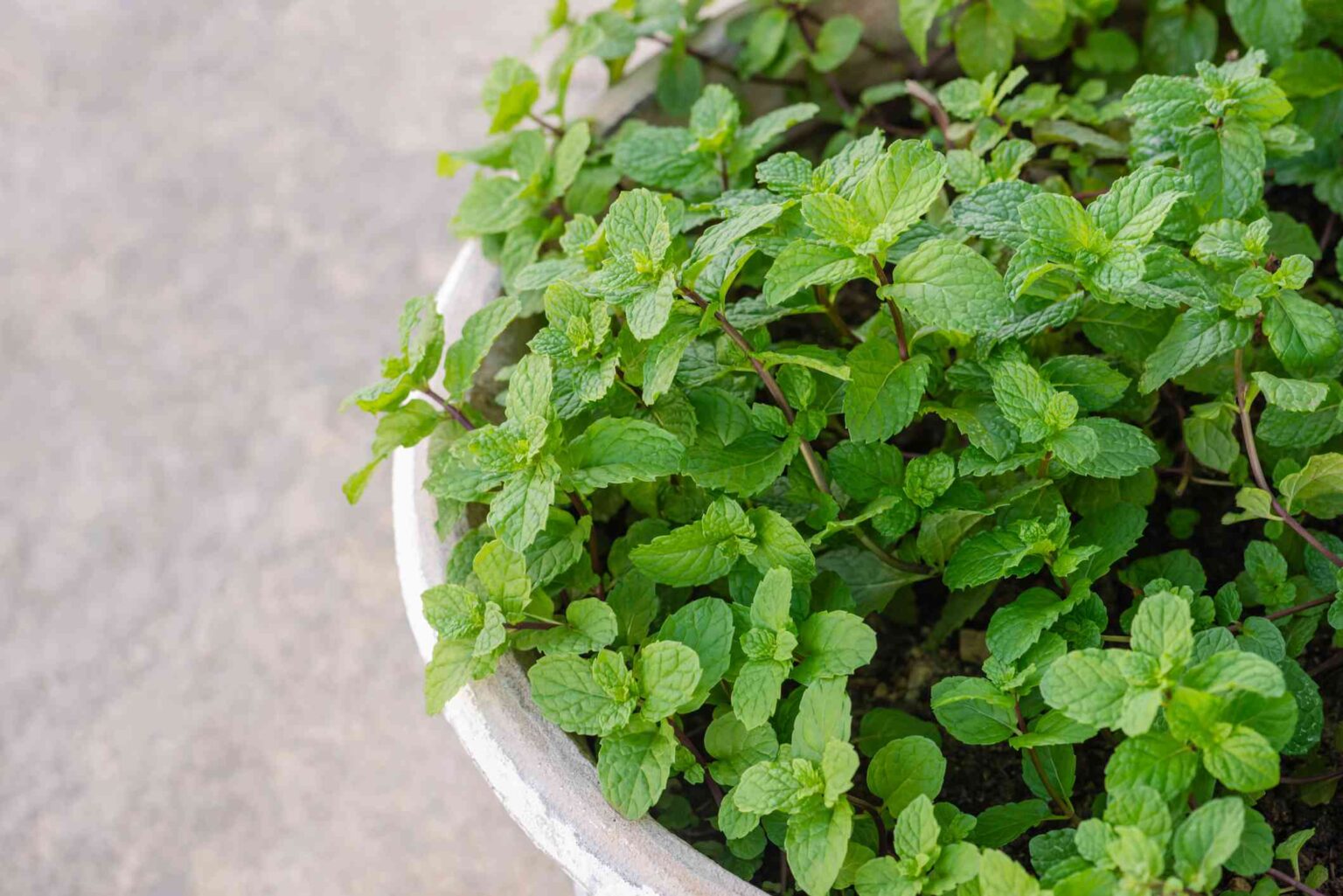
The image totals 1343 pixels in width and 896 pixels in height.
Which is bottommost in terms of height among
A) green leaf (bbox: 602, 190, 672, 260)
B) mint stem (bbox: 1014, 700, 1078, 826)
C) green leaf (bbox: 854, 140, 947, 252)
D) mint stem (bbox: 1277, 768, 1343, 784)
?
mint stem (bbox: 1277, 768, 1343, 784)

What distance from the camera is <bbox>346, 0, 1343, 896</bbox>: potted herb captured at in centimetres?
95

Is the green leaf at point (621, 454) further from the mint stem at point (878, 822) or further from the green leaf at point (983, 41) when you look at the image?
the green leaf at point (983, 41)

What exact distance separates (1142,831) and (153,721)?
1.58m

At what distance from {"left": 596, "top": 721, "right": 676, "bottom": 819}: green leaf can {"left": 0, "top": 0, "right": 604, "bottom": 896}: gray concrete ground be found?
0.91m

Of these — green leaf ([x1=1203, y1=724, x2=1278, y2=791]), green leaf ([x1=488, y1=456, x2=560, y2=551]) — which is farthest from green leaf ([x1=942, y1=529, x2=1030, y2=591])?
green leaf ([x1=488, y1=456, x2=560, y2=551])

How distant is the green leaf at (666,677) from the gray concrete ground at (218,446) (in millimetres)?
944

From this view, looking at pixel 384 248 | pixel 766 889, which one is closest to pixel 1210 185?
pixel 766 889

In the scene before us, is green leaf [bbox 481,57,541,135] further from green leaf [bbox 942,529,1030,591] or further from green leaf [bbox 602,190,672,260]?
green leaf [bbox 942,529,1030,591]

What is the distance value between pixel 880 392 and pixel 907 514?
0.11 metres

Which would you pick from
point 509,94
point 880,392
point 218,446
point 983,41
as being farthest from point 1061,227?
point 218,446

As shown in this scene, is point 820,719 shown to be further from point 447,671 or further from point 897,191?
point 897,191

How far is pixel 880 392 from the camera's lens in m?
1.06

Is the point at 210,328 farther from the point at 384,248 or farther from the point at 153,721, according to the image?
the point at 153,721

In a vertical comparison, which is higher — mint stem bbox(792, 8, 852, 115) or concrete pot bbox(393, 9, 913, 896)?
mint stem bbox(792, 8, 852, 115)
